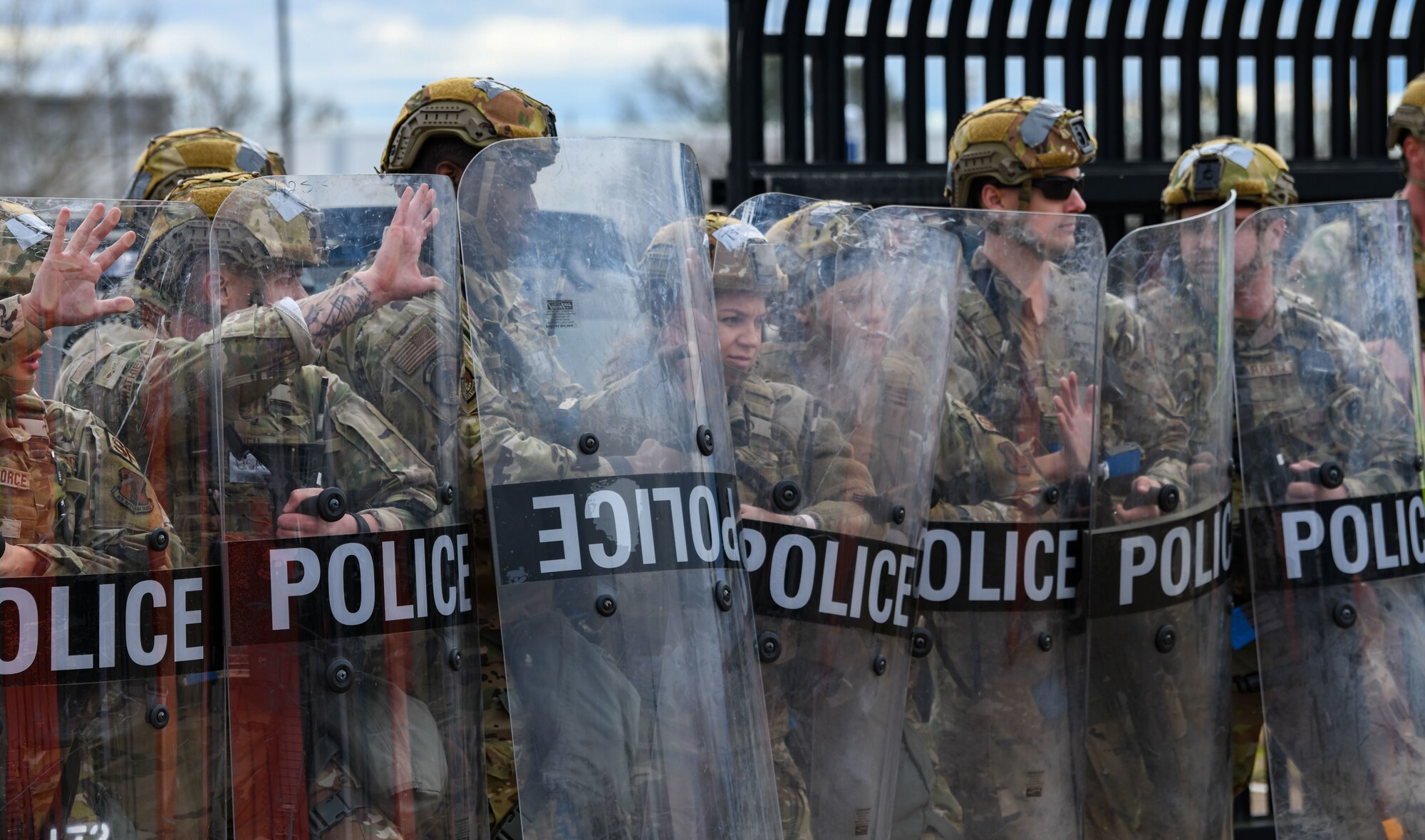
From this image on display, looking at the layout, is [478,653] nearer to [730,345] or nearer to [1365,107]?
[730,345]

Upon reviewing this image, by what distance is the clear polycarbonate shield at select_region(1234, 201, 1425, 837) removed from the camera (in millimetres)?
3158

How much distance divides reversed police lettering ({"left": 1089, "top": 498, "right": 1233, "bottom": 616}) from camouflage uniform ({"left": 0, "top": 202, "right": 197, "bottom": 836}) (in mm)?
1790

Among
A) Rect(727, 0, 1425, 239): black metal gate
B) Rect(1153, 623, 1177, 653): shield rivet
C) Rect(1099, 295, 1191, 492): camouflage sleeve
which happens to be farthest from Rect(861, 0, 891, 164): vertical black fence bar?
Rect(1153, 623, 1177, 653): shield rivet

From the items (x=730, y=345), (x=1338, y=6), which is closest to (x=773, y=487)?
(x=730, y=345)

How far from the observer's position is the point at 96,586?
2424 mm

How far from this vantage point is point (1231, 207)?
3168 millimetres

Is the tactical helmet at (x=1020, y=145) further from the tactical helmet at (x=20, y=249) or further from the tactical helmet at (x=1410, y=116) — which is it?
the tactical helmet at (x=20, y=249)

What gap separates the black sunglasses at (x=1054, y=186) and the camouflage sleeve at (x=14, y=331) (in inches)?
92.8

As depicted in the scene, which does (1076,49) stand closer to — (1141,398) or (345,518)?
(1141,398)

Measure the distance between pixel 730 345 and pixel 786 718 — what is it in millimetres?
721

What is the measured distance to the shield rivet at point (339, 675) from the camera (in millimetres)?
2418

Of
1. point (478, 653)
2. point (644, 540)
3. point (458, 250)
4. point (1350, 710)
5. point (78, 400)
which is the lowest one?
point (1350, 710)

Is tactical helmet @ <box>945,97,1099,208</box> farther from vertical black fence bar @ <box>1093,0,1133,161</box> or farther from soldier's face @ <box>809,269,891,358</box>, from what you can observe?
vertical black fence bar @ <box>1093,0,1133,161</box>

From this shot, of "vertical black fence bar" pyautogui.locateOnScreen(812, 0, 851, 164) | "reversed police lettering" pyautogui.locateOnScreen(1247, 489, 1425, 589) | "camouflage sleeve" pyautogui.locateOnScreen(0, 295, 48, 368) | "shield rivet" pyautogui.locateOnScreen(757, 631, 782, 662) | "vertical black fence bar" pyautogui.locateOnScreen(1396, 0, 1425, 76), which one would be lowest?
"shield rivet" pyautogui.locateOnScreen(757, 631, 782, 662)
